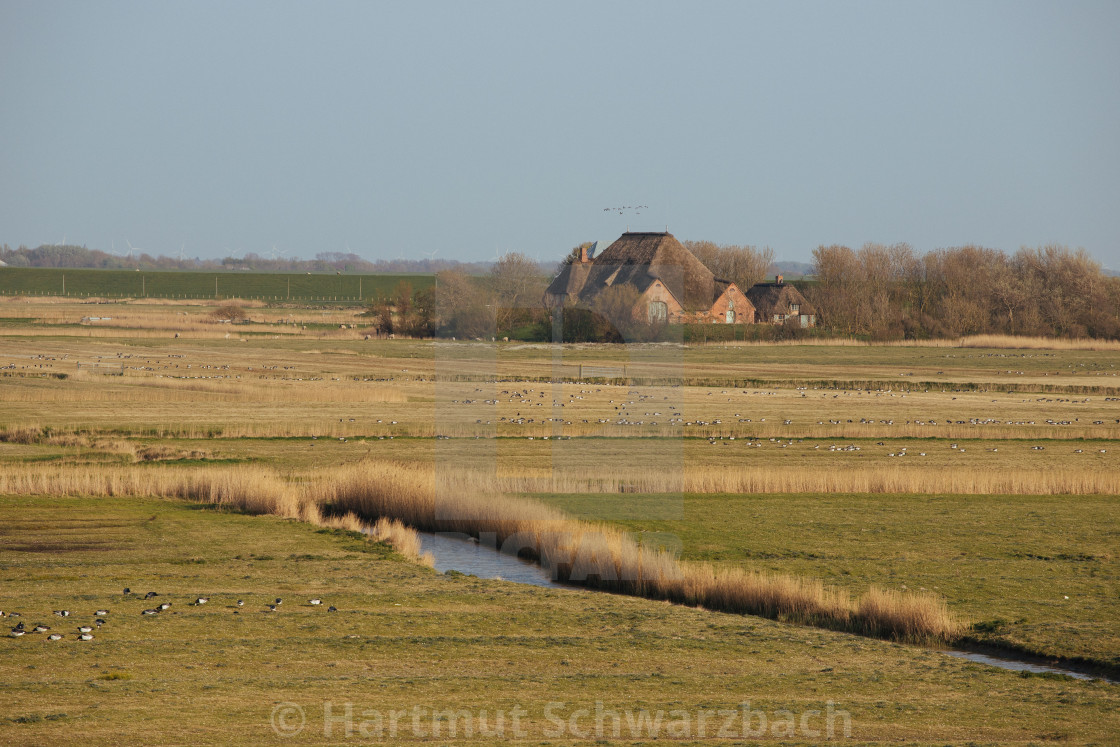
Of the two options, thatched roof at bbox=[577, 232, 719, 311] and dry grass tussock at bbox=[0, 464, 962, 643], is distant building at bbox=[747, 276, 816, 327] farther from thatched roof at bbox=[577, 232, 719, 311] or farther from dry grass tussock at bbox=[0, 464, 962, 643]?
dry grass tussock at bbox=[0, 464, 962, 643]

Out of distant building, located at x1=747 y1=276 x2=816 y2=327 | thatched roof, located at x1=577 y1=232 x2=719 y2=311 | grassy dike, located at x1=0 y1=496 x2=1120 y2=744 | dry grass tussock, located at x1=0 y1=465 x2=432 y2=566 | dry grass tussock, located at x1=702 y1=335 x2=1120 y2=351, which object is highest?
thatched roof, located at x1=577 y1=232 x2=719 y2=311

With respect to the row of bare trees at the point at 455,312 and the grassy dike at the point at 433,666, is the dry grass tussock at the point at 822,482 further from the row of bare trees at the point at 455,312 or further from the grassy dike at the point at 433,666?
the row of bare trees at the point at 455,312

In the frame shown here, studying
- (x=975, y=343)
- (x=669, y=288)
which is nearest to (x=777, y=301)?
(x=669, y=288)

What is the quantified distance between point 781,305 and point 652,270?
1469cm

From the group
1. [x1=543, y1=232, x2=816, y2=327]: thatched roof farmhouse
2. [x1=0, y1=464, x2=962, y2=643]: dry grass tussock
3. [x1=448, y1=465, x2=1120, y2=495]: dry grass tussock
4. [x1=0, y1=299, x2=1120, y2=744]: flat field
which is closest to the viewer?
[x1=0, y1=299, x2=1120, y2=744]: flat field

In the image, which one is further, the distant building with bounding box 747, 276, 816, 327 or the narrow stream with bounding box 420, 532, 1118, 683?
the distant building with bounding box 747, 276, 816, 327

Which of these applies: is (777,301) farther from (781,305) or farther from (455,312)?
(455,312)

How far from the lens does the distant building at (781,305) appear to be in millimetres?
108562

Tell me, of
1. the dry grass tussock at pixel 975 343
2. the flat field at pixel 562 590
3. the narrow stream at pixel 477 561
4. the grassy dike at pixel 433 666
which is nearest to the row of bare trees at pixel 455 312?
the dry grass tussock at pixel 975 343

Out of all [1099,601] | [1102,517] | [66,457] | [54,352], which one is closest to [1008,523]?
[1102,517]

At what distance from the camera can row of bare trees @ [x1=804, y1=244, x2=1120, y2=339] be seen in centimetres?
9875

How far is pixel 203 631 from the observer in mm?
14031

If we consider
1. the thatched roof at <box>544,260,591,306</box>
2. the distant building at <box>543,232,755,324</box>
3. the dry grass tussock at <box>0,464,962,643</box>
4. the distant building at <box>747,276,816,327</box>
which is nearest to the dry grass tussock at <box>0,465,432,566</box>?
the dry grass tussock at <box>0,464,962,643</box>

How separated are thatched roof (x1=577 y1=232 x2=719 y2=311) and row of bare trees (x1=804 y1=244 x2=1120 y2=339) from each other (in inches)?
511
